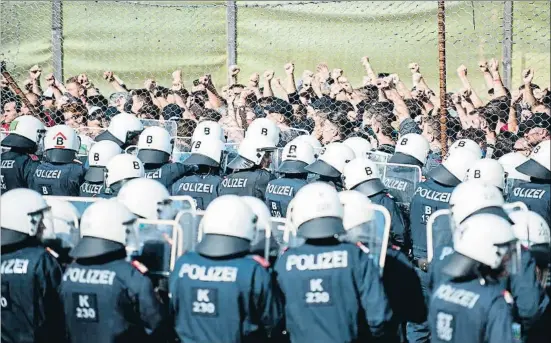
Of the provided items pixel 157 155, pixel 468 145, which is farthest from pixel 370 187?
pixel 157 155

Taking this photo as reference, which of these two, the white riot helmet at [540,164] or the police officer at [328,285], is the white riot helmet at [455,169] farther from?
the police officer at [328,285]

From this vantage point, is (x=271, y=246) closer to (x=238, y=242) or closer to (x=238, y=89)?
(x=238, y=242)

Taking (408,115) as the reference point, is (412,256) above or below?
below

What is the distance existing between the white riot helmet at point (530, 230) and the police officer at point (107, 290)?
8.31 ft

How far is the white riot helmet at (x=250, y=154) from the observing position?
11.3 meters

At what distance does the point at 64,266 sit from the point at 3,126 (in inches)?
280

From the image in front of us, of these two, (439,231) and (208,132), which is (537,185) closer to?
(439,231)

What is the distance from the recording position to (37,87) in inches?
632

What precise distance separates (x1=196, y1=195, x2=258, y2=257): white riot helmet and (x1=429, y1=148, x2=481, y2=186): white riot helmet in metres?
3.24

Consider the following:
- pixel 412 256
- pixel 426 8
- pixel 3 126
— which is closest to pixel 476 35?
pixel 426 8

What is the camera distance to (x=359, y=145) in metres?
12.0

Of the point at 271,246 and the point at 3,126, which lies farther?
the point at 3,126

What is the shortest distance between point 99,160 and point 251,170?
5.12 ft

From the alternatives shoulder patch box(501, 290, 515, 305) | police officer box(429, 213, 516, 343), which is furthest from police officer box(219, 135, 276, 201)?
shoulder patch box(501, 290, 515, 305)
